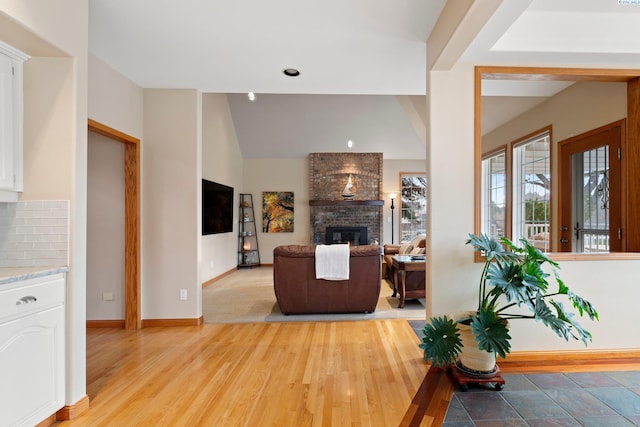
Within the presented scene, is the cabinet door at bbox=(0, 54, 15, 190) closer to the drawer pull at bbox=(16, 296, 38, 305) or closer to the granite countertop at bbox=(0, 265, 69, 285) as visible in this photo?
the granite countertop at bbox=(0, 265, 69, 285)

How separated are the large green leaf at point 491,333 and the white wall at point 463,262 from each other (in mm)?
439

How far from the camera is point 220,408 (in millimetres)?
2119

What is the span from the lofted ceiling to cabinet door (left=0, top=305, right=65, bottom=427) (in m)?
2.08

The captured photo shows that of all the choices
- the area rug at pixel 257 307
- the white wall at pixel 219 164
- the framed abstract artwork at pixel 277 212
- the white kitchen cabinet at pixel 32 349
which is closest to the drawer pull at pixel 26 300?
the white kitchen cabinet at pixel 32 349

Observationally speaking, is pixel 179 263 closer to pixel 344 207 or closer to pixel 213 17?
pixel 213 17

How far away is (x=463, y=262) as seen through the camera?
2660 millimetres

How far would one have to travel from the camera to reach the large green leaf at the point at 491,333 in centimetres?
211

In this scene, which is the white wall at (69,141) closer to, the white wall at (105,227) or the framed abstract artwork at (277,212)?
the white wall at (105,227)

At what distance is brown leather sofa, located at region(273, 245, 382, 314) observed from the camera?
4047 mm

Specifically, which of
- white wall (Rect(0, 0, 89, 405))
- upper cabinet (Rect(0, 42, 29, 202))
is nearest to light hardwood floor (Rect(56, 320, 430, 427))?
white wall (Rect(0, 0, 89, 405))

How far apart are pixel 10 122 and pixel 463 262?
3.18m

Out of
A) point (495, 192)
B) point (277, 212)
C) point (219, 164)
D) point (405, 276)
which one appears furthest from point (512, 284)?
point (277, 212)

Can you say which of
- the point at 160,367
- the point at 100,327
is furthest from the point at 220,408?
the point at 100,327

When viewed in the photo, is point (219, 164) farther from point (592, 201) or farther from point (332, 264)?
point (592, 201)
